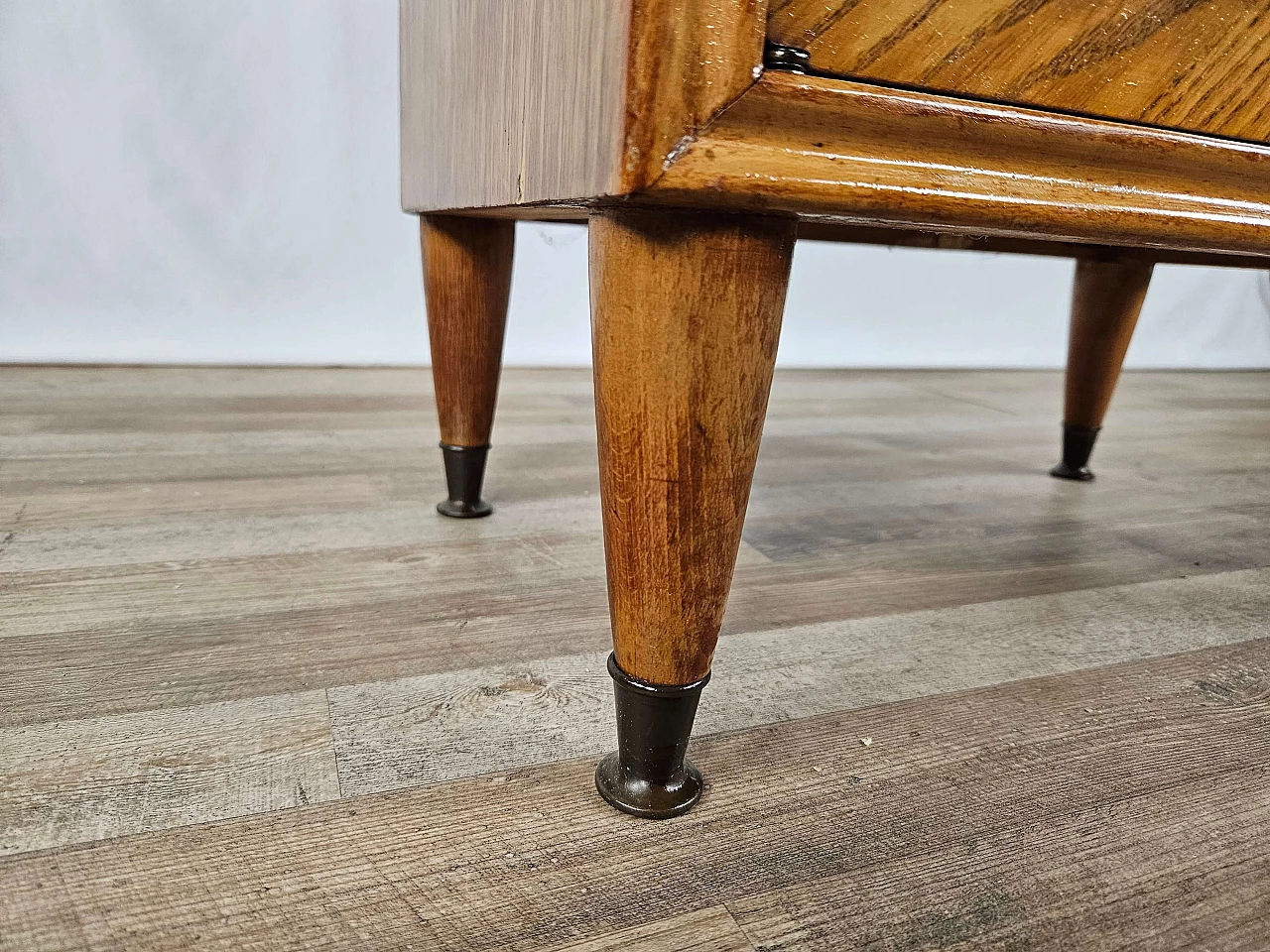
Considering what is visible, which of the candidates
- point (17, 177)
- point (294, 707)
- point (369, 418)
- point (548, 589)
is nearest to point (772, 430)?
point (369, 418)

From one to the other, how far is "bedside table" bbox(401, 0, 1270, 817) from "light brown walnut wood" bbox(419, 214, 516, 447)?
27 centimetres

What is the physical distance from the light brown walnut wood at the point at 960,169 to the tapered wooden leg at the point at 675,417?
2cm

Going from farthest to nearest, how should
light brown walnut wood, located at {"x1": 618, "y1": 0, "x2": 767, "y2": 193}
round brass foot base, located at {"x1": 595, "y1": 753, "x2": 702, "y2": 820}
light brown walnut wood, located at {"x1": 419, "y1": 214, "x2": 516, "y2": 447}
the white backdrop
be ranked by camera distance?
the white backdrop
light brown walnut wood, located at {"x1": 419, "y1": 214, "x2": 516, "y2": 447}
round brass foot base, located at {"x1": 595, "y1": 753, "x2": 702, "y2": 820}
light brown walnut wood, located at {"x1": 618, "y1": 0, "x2": 767, "y2": 193}

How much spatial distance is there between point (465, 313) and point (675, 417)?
0.43m

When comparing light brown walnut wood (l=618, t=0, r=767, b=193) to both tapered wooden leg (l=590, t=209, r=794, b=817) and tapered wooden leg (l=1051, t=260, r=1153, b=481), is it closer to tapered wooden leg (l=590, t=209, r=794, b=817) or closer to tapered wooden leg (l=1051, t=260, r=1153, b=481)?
tapered wooden leg (l=590, t=209, r=794, b=817)

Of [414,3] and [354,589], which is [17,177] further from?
[354,589]

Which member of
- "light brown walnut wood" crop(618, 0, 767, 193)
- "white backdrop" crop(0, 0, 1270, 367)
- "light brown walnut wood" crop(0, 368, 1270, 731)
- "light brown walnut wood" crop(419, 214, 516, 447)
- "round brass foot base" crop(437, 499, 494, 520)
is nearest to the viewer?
"light brown walnut wood" crop(618, 0, 767, 193)

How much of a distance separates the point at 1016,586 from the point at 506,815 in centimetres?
48

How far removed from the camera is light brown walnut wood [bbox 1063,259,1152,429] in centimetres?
94

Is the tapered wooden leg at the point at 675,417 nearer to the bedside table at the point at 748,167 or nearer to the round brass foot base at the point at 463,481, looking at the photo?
the bedside table at the point at 748,167

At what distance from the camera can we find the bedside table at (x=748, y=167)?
312mm

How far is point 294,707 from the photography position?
0.50 metres

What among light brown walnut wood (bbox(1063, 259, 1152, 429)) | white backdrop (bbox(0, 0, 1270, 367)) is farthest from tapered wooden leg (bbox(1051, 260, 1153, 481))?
white backdrop (bbox(0, 0, 1270, 367))

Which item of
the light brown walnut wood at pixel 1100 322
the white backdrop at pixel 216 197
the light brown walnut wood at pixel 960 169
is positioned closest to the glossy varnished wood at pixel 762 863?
the light brown walnut wood at pixel 960 169
